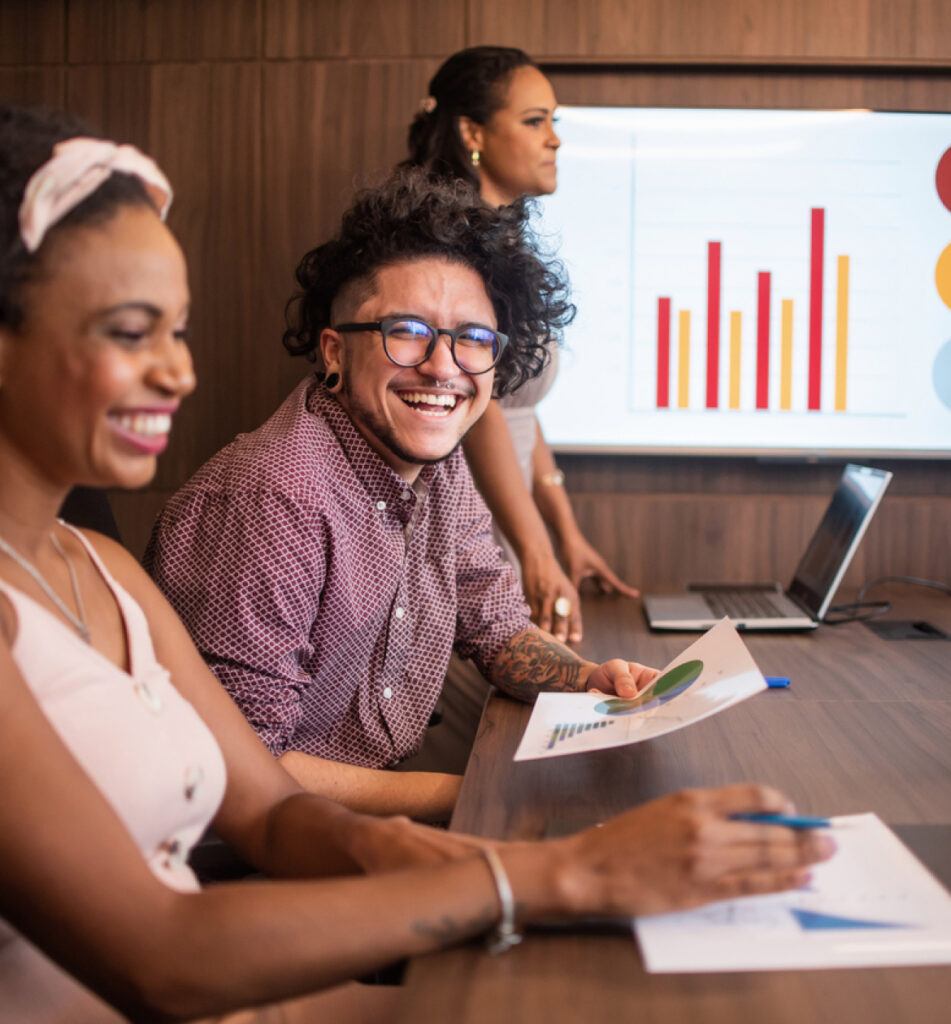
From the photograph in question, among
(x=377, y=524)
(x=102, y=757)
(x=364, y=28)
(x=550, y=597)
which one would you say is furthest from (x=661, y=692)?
(x=364, y=28)

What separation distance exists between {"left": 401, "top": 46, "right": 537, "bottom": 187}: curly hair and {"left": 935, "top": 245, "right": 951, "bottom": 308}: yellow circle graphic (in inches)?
46.2

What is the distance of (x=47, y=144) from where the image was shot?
0.89 metres

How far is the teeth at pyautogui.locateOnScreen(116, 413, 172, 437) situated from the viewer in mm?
890

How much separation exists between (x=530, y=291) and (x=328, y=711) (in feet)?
2.33

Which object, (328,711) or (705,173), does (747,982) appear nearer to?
(328,711)

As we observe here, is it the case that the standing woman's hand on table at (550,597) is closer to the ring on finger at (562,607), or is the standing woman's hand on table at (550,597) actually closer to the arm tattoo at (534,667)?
the ring on finger at (562,607)

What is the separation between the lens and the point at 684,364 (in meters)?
2.97

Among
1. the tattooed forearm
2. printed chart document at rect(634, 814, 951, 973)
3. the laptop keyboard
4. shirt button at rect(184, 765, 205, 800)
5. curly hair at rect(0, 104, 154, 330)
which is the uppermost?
curly hair at rect(0, 104, 154, 330)

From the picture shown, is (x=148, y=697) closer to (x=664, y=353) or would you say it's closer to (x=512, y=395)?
(x=512, y=395)

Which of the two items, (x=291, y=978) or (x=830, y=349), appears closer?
(x=291, y=978)

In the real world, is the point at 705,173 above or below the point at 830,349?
above

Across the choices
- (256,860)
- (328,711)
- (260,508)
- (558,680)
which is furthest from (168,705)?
(558,680)

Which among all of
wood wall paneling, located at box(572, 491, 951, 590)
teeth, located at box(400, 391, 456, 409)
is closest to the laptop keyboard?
wood wall paneling, located at box(572, 491, 951, 590)

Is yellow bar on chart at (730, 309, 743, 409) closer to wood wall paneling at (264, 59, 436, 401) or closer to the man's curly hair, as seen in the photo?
wood wall paneling at (264, 59, 436, 401)
